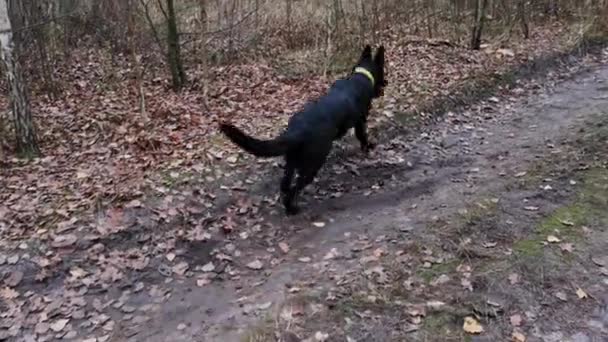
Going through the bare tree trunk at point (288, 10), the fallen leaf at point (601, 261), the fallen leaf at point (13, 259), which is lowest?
the fallen leaf at point (601, 261)

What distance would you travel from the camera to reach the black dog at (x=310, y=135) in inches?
203

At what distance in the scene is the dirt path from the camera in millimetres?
4344

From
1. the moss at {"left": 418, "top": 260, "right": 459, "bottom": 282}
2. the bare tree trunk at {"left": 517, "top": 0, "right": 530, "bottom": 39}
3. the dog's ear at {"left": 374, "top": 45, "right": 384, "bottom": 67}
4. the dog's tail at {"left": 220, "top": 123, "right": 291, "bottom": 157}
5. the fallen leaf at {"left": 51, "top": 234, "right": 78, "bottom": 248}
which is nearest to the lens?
the moss at {"left": 418, "top": 260, "right": 459, "bottom": 282}

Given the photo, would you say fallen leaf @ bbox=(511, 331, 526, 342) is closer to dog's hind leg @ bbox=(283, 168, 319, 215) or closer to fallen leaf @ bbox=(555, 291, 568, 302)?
fallen leaf @ bbox=(555, 291, 568, 302)

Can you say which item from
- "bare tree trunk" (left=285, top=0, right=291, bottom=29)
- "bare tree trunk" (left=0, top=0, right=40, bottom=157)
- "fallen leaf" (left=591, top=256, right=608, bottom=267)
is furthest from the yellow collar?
"bare tree trunk" (left=285, top=0, right=291, bottom=29)

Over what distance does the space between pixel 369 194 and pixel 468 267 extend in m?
1.72

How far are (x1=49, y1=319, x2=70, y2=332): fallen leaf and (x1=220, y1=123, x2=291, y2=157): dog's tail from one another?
196 centimetres

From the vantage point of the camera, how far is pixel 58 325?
Result: 4.31m

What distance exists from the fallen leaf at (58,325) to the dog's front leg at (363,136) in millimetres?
3810

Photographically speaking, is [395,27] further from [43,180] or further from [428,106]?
[43,180]

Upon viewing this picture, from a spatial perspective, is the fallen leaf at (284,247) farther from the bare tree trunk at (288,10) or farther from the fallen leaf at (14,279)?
the bare tree trunk at (288,10)

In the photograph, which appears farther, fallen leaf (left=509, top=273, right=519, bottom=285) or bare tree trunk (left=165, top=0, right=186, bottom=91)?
bare tree trunk (left=165, top=0, right=186, bottom=91)

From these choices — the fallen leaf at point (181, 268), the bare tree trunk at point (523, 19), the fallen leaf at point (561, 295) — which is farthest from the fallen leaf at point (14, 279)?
the bare tree trunk at point (523, 19)

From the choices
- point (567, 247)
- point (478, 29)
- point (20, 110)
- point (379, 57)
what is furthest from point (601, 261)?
point (478, 29)
